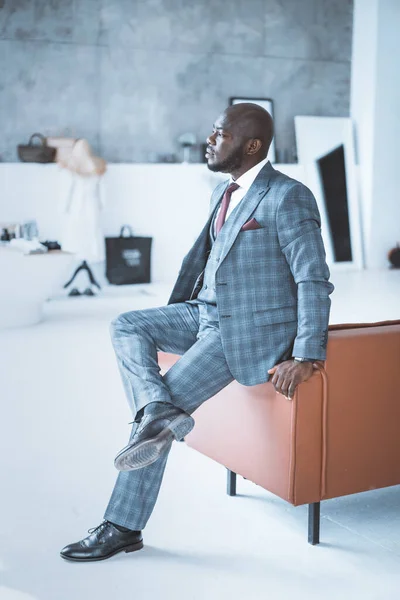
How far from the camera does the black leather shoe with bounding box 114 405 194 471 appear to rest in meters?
2.21

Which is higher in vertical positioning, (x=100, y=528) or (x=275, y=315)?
(x=275, y=315)

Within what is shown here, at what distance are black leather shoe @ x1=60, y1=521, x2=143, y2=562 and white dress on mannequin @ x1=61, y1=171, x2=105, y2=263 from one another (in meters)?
5.96

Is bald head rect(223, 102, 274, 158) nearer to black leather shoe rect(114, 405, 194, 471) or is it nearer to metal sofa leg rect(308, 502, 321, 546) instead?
black leather shoe rect(114, 405, 194, 471)

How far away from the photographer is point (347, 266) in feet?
34.0

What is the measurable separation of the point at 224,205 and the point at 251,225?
0.22 metres

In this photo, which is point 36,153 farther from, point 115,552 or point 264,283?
point 115,552

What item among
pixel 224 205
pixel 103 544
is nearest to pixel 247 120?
pixel 224 205

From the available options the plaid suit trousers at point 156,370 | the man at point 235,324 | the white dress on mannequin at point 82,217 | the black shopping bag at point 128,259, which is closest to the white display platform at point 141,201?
the white dress on mannequin at point 82,217

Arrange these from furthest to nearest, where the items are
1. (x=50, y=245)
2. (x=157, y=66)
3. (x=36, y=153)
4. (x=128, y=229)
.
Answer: (x=157, y=66) < (x=128, y=229) < (x=36, y=153) < (x=50, y=245)

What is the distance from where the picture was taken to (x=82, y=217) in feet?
26.8

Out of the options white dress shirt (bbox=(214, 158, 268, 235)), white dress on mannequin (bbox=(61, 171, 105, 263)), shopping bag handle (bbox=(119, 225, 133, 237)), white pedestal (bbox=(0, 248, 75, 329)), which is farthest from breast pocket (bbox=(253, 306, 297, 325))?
shopping bag handle (bbox=(119, 225, 133, 237))

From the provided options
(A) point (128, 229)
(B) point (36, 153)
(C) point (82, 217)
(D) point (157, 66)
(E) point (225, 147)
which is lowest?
(A) point (128, 229)

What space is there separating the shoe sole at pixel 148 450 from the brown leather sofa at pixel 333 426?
0.32 meters

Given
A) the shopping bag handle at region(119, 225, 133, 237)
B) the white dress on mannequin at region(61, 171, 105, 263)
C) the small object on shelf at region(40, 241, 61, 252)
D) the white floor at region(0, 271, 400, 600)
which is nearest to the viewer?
the white floor at region(0, 271, 400, 600)
